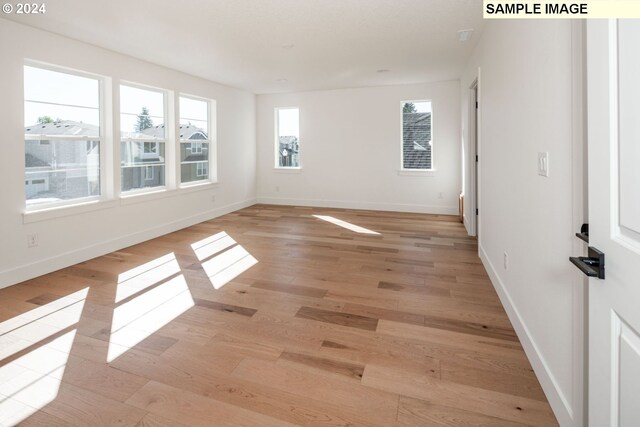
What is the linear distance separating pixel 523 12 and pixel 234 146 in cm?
597

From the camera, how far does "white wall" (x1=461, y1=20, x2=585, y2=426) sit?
1.49 metres

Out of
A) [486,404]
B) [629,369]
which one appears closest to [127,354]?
[486,404]

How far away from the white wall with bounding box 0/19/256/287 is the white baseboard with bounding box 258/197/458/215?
67.5 inches

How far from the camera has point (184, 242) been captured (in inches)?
195

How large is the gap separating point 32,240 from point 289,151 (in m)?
5.24

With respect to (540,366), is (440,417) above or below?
below

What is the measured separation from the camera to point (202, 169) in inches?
257

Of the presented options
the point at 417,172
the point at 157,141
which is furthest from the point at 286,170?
the point at 157,141

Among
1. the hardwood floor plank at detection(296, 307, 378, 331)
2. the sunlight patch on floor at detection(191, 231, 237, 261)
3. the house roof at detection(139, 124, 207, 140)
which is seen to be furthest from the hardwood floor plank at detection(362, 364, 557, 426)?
the house roof at detection(139, 124, 207, 140)

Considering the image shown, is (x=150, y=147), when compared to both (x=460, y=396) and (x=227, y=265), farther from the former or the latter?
(x=460, y=396)

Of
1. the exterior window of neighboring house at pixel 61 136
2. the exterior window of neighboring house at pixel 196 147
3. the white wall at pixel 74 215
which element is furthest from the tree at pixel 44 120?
the exterior window of neighboring house at pixel 196 147

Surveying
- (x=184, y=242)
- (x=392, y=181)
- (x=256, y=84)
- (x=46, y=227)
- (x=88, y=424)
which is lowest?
(x=88, y=424)

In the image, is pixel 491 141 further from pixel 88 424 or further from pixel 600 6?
pixel 88 424

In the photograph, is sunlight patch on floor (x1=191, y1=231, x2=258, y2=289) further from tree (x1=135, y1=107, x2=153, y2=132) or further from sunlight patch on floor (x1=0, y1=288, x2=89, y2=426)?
tree (x1=135, y1=107, x2=153, y2=132)
